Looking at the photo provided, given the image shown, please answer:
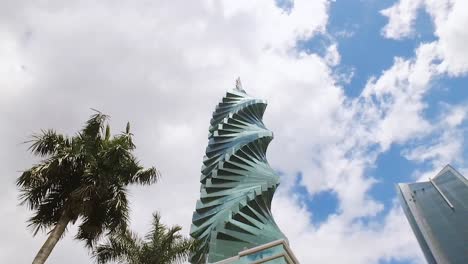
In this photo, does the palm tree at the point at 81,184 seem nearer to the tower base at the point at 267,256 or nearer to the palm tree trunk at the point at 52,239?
the palm tree trunk at the point at 52,239

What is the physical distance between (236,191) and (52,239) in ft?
74.0

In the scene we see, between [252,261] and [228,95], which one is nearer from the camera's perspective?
[252,261]

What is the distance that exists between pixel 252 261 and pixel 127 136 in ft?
36.4

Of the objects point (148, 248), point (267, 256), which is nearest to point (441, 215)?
point (267, 256)

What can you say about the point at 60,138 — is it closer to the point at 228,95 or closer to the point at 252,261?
the point at 252,261

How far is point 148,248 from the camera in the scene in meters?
16.9

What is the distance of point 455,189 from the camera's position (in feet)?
296

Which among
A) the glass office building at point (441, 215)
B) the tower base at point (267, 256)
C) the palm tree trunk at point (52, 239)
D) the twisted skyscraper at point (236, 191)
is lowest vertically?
the palm tree trunk at point (52, 239)

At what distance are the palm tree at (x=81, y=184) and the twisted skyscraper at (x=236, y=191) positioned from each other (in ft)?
35.6

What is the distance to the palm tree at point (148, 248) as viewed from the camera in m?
16.3

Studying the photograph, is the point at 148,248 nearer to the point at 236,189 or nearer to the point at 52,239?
the point at 52,239

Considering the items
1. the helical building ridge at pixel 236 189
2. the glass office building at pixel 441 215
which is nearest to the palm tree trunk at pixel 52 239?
the helical building ridge at pixel 236 189

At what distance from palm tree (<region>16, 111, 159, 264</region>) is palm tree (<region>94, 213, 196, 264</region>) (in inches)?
76.8

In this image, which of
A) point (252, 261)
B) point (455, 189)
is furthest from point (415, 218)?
point (252, 261)
